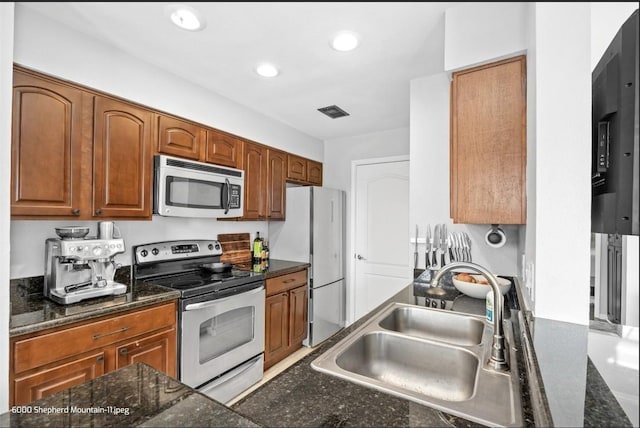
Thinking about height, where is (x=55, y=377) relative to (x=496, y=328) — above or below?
below

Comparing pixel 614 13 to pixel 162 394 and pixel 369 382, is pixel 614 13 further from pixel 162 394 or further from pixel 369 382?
pixel 162 394

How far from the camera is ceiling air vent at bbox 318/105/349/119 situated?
248 cm

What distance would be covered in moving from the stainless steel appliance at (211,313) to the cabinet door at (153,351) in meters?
0.05

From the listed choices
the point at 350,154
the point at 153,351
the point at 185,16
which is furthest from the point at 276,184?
the point at 185,16

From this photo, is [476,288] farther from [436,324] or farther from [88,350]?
[88,350]

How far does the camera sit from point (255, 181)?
2.57 metres

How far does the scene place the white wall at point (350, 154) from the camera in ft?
10.1

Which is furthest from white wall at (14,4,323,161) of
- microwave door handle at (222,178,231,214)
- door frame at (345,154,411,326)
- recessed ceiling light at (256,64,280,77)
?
door frame at (345,154,411,326)

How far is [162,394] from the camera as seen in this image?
0.62m

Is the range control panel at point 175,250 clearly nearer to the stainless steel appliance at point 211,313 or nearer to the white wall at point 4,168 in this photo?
the stainless steel appliance at point 211,313

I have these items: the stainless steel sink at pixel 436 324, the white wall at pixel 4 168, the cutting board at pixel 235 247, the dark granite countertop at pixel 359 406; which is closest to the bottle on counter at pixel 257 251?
the cutting board at pixel 235 247

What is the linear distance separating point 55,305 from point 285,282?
4.93ft

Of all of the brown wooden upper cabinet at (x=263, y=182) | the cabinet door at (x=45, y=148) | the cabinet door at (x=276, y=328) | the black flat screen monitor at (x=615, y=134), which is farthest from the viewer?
the brown wooden upper cabinet at (x=263, y=182)

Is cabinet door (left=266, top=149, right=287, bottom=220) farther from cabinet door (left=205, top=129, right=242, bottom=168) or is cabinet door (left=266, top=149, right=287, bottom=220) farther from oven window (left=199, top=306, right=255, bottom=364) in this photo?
oven window (left=199, top=306, right=255, bottom=364)
